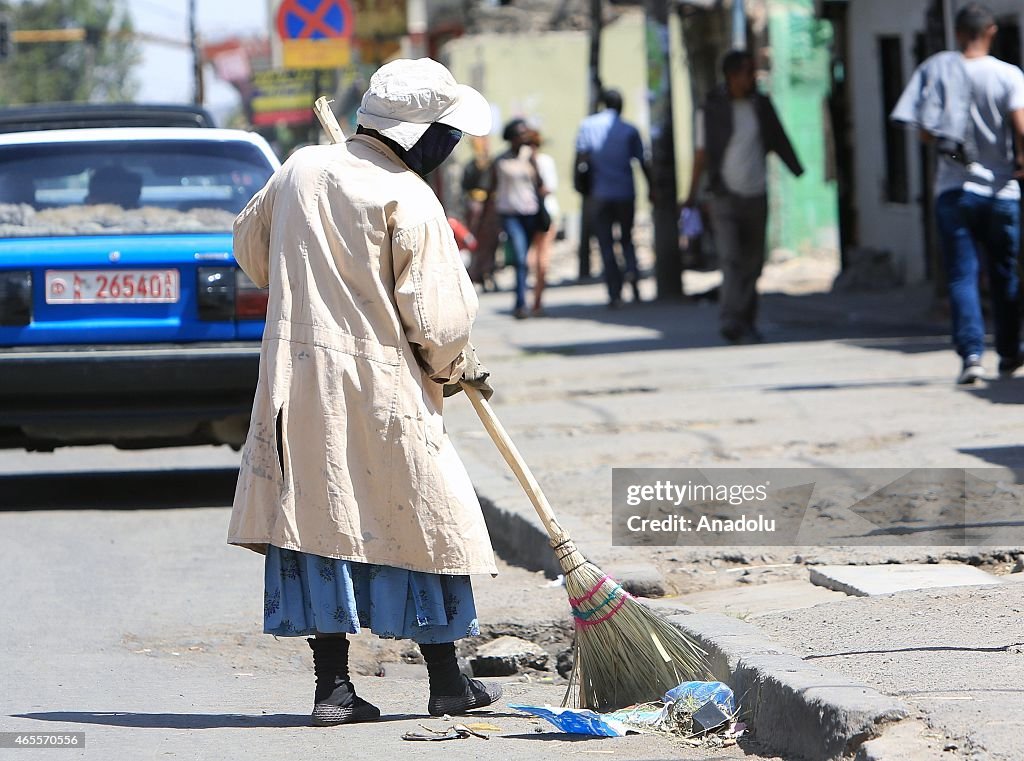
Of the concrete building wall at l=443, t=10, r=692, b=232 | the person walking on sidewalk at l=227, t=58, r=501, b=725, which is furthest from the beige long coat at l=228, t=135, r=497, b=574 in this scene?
the concrete building wall at l=443, t=10, r=692, b=232

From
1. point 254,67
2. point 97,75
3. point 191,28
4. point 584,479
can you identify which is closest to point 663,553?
point 584,479

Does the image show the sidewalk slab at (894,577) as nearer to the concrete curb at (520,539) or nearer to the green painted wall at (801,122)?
the concrete curb at (520,539)

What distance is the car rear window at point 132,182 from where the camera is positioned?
7.91m

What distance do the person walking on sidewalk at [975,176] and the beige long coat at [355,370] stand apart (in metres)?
5.49

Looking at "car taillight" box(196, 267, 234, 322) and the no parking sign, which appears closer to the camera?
"car taillight" box(196, 267, 234, 322)

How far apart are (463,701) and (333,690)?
340mm

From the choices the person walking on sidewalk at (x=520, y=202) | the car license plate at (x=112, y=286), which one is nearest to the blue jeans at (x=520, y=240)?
the person walking on sidewalk at (x=520, y=202)

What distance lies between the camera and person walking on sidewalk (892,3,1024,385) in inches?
364

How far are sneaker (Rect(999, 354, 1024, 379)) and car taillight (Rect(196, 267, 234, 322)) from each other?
14.1 feet

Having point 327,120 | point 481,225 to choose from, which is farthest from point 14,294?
point 481,225

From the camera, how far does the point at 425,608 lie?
14.5 ft

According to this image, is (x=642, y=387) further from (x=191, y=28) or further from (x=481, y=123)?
(x=191, y=28)

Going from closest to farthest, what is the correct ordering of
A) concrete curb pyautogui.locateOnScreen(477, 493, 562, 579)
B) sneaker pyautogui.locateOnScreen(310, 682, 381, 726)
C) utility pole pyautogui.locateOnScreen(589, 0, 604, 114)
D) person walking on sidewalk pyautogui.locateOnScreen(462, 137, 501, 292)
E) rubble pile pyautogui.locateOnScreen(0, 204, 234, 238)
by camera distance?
sneaker pyautogui.locateOnScreen(310, 682, 381, 726)
concrete curb pyautogui.locateOnScreen(477, 493, 562, 579)
rubble pile pyautogui.locateOnScreen(0, 204, 234, 238)
person walking on sidewalk pyautogui.locateOnScreen(462, 137, 501, 292)
utility pole pyautogui.locateOnScreen(589, 0, 604, 114)

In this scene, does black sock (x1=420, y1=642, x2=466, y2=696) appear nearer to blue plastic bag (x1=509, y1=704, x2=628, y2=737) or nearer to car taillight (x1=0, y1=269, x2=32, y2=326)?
blue plastic bag (x1=509, y1=704, x2=628, y2=737)
